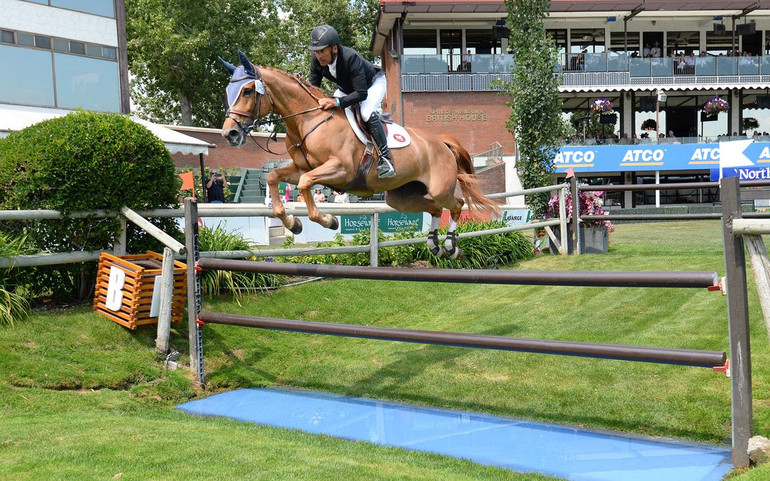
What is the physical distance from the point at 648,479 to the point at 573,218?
8.72 meters

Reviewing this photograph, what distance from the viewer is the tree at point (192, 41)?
3825cm

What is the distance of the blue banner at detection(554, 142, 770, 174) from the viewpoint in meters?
28.4

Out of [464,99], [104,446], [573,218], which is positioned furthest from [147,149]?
[464,99]

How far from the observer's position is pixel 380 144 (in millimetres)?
5898

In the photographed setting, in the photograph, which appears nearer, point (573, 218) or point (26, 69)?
point (573, 218)

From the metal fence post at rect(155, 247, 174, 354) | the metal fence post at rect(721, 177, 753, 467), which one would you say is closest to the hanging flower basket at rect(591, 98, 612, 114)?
the metal fence post at rect(155, 247, 174, 354)

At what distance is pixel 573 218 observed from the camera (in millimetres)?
12227

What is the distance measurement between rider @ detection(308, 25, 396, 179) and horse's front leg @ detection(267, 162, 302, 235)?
621 millimetres

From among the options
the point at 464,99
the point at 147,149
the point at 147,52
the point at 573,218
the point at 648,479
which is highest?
the point at 147,52

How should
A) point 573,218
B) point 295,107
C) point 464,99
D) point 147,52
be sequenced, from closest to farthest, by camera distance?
point 295,107 < point 573,218 < point 464,99 < point 147,52

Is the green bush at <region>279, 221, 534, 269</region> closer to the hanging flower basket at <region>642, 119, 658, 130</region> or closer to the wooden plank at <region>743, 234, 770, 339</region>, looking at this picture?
the wooden plank at <region>743, 234, 770, 339</region>

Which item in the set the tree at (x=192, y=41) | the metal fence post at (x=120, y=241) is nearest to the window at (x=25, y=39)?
the tree at (x=192, y=41)

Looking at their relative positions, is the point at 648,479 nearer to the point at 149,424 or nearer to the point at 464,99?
the point at 149,424

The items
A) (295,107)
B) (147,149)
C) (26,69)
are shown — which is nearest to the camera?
(295,107)
